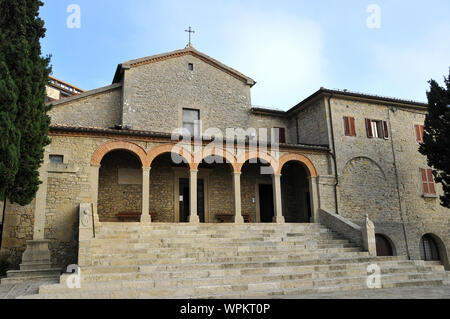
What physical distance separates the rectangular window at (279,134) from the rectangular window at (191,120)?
13.6ft

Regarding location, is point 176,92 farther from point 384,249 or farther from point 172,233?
point 384,249

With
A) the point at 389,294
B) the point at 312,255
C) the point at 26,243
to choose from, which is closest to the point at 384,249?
the point at 312,255

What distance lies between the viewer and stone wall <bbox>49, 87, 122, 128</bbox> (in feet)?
50.4

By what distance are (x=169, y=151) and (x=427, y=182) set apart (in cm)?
1300

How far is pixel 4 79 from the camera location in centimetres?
893

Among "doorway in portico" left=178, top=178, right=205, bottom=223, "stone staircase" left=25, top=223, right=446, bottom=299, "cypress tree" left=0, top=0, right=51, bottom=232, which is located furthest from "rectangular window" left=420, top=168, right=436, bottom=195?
"cypress tree" left=0, top=0, right=51, bottom=232

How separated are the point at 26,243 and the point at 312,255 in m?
8.94

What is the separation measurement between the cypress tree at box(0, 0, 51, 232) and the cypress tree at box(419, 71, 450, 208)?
14.3 meters

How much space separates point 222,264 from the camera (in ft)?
31.8

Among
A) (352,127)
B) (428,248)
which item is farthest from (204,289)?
(428,248)

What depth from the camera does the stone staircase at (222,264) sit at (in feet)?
27.0

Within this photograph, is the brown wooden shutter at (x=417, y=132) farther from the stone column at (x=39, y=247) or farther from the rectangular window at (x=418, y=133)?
the stone column at (x=39, y=247)

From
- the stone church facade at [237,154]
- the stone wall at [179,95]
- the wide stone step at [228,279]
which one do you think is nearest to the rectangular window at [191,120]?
the stone church facade at [237,154]

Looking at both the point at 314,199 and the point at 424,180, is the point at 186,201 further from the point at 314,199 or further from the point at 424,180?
the point at 424,180
